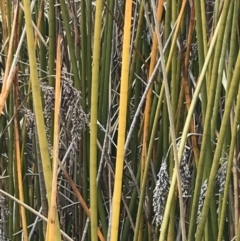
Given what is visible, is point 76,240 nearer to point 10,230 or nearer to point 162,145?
point 10,230

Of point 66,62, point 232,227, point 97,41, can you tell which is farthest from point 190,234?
point 66,62

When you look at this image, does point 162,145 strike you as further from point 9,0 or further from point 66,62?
point 9,0

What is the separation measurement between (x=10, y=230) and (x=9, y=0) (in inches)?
18.1

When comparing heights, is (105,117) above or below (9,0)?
below

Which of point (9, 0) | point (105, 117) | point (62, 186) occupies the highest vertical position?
point (9, 0)

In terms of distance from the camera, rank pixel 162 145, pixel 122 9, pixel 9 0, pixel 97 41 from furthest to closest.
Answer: pixel 122 9 < pixel 162 145 < pixel 9 0 < pixel 97 41

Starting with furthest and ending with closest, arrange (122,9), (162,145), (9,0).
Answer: (122,9), (162,145), (9,0)

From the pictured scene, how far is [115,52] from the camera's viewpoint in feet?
3.80

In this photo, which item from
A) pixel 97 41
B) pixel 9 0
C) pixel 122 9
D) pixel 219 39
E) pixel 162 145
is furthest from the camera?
pixel 122 9

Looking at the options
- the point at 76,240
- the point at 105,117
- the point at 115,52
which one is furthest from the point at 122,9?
the point at 76,240

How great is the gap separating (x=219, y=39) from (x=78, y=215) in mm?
557

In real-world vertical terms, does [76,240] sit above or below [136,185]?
below

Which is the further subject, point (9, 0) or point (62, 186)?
point (62, 186)

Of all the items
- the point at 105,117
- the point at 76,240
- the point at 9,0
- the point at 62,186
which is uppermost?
the point at 9,0
